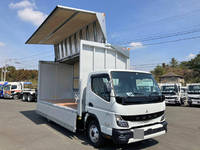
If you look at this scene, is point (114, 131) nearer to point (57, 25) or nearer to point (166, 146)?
point (166, 146)

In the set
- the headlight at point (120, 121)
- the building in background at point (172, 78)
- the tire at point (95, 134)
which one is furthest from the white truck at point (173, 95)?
the building in background at point (172, 78)

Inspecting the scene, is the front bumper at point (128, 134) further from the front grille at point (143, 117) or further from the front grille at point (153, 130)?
the front grille at point (143, 117)

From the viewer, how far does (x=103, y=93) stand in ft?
13.6

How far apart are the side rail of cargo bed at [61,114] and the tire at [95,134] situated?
60 cm

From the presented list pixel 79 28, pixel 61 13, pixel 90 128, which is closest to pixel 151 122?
pixel 90 128

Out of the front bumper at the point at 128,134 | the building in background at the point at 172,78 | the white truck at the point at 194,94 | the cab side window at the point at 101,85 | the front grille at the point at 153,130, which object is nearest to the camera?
the front bumper at the point at 128,134

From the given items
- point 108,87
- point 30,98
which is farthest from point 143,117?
point 30,98

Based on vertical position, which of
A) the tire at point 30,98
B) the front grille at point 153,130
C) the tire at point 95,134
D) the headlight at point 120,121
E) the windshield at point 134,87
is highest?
the windshield at point 134,87

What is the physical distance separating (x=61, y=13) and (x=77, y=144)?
4559mm

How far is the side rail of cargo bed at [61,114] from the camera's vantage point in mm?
5022

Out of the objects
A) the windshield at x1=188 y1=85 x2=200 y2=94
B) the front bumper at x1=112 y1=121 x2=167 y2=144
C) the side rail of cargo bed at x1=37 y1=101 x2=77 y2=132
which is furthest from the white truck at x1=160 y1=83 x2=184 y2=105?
the front bumper at x1=112 y1=121 x2=167 y2=144

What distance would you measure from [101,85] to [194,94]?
1213cm

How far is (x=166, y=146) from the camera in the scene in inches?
175

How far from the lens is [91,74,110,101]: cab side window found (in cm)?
405
